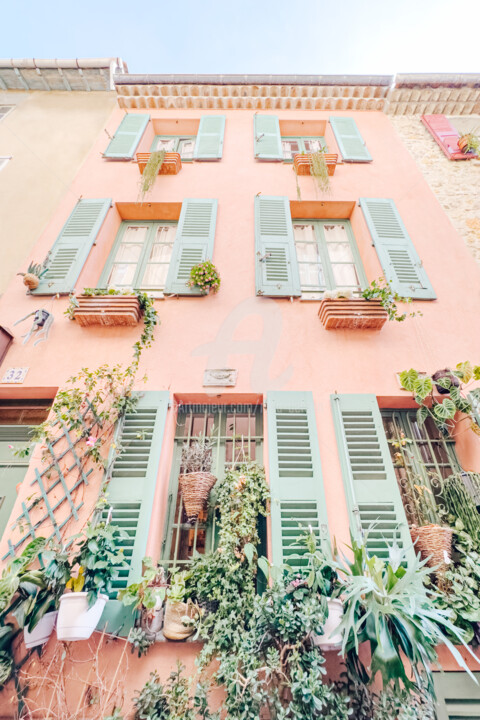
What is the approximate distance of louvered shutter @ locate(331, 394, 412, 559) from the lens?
129 inches

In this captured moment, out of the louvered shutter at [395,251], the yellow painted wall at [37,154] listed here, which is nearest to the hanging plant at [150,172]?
the yellow painted wall at [37,154]

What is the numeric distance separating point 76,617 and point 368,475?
2.51 metres

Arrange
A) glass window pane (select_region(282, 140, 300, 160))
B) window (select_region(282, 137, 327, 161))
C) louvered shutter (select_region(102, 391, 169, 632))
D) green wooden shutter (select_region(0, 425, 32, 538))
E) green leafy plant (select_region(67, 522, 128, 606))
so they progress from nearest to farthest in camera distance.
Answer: green leafy plant (select_region(67, 522, 128, 606)) → louvered shutter (select_region(102, 391, 169, 632)) → green wooden shutter (select_region(0, 425, 32, 538)) → glass window pane (select_region(282, 140, 300, 160)) → window (select_region(282, 137, 327, 161))

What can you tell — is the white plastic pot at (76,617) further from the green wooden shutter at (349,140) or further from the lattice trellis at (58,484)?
the green wooden shutter at (349,140)

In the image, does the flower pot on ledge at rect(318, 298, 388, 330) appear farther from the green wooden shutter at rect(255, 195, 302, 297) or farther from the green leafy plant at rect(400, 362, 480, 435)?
the green leafy plant at rect(400, 362, 480, 435)

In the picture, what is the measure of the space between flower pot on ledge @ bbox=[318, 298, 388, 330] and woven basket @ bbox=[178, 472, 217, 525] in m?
2.21

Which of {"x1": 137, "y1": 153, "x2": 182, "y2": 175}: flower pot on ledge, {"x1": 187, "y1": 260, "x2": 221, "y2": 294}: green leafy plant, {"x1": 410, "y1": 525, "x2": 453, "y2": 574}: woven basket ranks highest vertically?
{"x1": 137, "y1": 153, "x2": 182, "y2": 175}: flower pot on ledge

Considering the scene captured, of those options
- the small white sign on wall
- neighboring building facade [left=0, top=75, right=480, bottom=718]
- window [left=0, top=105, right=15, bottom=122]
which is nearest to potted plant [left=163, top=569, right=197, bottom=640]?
neighboring building facade [left=0, top=75, right=480, bottom=718]

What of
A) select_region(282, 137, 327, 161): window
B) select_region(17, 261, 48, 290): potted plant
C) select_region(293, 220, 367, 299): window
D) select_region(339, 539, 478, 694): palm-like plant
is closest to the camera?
select_region(339, 539, 478, 694): palm-like plant

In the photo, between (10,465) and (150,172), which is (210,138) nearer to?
(150,172)

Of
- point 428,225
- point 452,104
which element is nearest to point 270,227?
point 428,225

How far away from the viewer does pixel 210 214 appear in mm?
5727

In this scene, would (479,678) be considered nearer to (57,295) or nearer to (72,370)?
(72,370)

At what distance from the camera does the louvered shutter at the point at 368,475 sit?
10.7 ft
